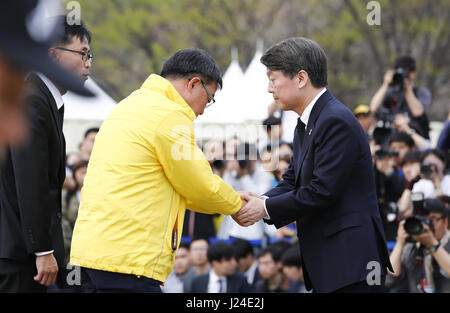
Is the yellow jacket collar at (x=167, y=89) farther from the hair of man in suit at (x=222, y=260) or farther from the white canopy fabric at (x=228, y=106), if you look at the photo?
the white canopy fabric at (x=228, y=106)

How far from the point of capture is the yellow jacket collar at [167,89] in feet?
11.7

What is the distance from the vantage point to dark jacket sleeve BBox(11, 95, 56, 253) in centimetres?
363

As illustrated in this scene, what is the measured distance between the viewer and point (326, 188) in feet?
11.6

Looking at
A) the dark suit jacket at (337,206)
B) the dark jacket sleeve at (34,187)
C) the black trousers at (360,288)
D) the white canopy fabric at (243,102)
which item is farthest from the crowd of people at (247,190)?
the white canopy fabric at (243,102)

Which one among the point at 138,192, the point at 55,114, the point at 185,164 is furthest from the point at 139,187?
the point at 55,114

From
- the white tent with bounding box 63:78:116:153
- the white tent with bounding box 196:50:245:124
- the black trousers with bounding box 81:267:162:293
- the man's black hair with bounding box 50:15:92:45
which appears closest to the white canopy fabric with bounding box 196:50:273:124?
the white tent with bounding box 196:50:245:124

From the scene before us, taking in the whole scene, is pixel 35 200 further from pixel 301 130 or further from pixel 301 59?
pixel 301 59

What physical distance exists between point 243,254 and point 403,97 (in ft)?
9.88

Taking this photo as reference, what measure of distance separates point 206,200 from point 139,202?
1.47 ft

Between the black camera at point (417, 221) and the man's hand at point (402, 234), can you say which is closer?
the black camera at point (417, 221)

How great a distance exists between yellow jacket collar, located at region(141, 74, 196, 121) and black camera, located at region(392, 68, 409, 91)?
4950mm

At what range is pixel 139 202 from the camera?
3285mm
